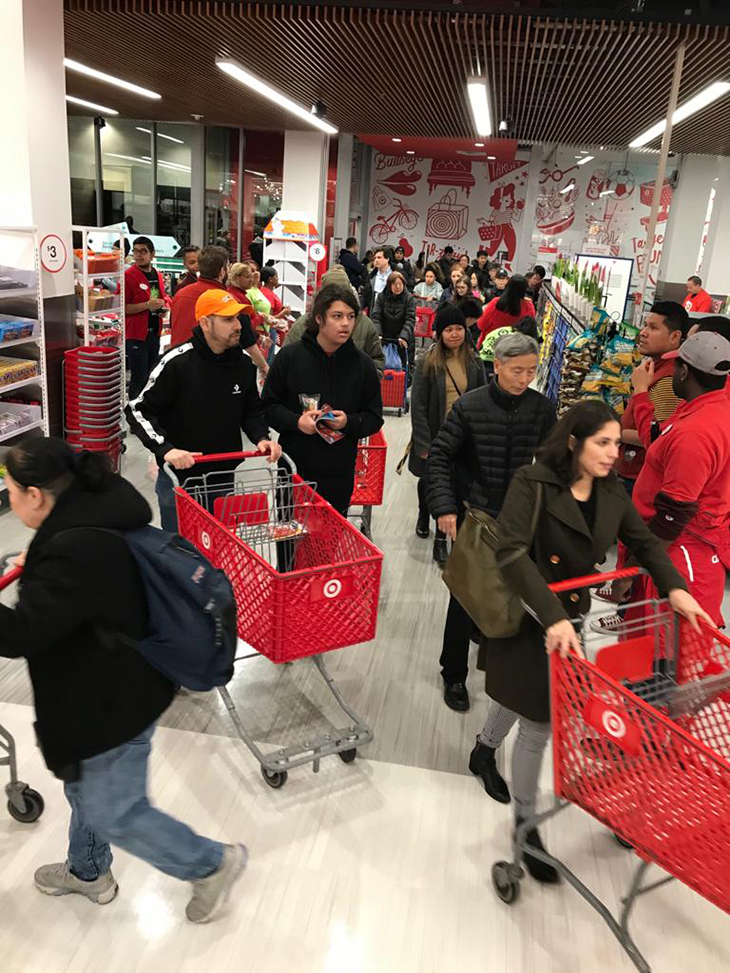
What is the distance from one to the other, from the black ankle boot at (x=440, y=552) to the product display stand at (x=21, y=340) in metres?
3.24

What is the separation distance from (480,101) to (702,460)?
7.96 m

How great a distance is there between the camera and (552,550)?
2680 millimetres

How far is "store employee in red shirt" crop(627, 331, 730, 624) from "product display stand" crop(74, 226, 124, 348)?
17.5 ft

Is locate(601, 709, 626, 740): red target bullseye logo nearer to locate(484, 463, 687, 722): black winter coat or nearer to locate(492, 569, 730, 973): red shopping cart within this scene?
locate(492, 569, 730, 973): red shopping cart

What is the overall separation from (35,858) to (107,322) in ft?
18.5

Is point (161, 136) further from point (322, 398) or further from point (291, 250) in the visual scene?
point (322, 398)

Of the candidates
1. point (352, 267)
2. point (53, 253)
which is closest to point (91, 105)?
point (352, 267)

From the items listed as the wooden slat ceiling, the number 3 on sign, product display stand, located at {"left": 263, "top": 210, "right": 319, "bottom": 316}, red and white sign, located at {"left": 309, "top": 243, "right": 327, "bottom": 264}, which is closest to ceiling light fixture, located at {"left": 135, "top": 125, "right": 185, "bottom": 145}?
the wooden slat ceiling

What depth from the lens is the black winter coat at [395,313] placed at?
31.0 ft

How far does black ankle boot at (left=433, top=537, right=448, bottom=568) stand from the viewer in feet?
18.2

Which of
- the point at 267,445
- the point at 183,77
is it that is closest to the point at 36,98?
the point at 267,445

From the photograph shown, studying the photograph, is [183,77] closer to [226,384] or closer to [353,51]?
[353,51]

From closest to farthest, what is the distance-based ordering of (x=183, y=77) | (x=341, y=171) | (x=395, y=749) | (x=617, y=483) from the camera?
(x=617, y=483) < (x=395, y=749) < (x=183, y=77) < (x=341, y=171)

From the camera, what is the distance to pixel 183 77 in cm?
1074
